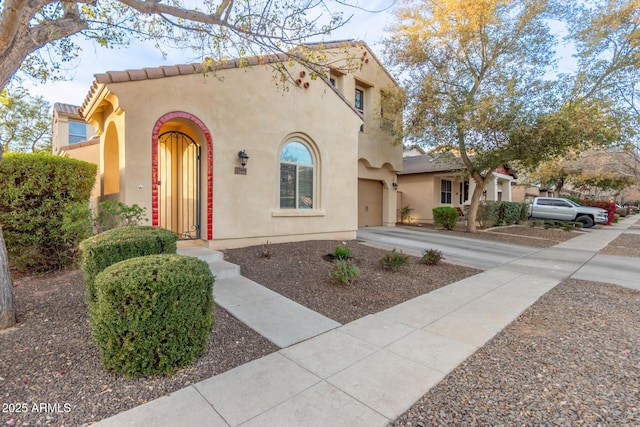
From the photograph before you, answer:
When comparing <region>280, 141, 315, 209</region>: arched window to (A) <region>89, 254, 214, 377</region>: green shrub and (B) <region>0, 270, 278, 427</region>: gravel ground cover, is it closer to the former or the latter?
(B) <region>0, 270, 278, 427</region>: gravel ground cover

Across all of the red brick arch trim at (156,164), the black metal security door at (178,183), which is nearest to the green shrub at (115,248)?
the red brick arch trim at (156,164)

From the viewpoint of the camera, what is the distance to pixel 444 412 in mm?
2387

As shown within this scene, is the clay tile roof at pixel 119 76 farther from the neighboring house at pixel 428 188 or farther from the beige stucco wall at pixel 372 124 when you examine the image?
the neighboring house at pixel 428 188

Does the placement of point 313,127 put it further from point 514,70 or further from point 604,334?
point 514,70

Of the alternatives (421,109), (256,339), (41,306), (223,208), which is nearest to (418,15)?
(421,109)

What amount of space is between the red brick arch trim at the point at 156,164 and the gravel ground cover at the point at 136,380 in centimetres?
172

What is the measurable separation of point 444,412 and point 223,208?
622cm

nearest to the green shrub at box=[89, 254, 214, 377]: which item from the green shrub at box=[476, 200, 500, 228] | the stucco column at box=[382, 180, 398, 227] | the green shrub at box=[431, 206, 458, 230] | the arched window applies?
the arched window

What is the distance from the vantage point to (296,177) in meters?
9.01

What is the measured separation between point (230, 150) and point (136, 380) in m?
5.70

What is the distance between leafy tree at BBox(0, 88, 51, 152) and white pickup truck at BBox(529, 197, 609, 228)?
32.7m

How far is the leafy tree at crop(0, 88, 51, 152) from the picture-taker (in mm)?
16984

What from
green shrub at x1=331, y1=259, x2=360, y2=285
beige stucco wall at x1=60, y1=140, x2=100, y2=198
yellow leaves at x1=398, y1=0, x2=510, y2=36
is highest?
yellow leaves at x1=398, y1=0, x2=510, y2=36

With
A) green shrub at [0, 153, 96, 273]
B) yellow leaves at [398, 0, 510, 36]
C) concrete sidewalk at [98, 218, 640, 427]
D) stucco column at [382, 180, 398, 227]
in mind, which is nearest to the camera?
concrete sidewalk at [98, 218, 640, 427]
